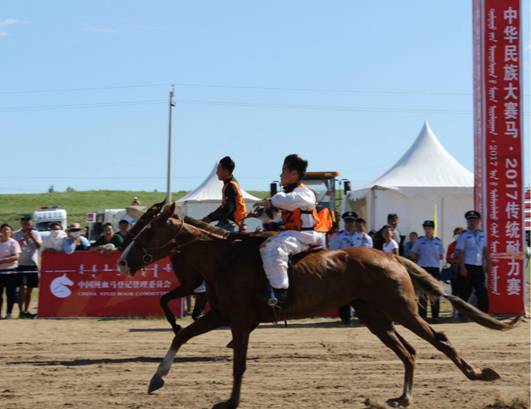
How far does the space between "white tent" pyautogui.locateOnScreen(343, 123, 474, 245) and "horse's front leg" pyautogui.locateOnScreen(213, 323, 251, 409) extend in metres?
18.3

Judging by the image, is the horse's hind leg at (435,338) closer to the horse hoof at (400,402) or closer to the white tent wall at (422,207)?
the horse hoof at (400,402)

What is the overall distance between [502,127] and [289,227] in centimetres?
1000

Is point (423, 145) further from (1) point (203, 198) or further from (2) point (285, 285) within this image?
(2) point (285, 285)

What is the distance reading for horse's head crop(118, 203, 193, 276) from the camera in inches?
366

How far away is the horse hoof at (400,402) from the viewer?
8.70m

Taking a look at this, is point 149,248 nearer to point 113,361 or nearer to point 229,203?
point 229,203

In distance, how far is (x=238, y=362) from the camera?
8664 millimetres

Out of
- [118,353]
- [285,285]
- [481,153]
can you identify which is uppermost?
[481,153]

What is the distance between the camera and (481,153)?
59.1 feet

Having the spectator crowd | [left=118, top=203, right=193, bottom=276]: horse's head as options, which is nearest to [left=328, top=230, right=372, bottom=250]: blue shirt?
the spectator crowd

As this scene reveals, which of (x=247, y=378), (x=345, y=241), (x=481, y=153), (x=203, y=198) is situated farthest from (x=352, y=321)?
(x=203, y=198)

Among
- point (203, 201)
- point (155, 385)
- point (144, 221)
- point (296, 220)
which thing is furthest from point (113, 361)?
point (203, 201)

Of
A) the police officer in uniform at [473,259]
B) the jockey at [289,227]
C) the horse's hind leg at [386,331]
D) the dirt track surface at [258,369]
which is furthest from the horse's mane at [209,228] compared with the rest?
the police officer in uniform at [473,259]

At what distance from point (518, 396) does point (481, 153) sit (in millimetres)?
9698
